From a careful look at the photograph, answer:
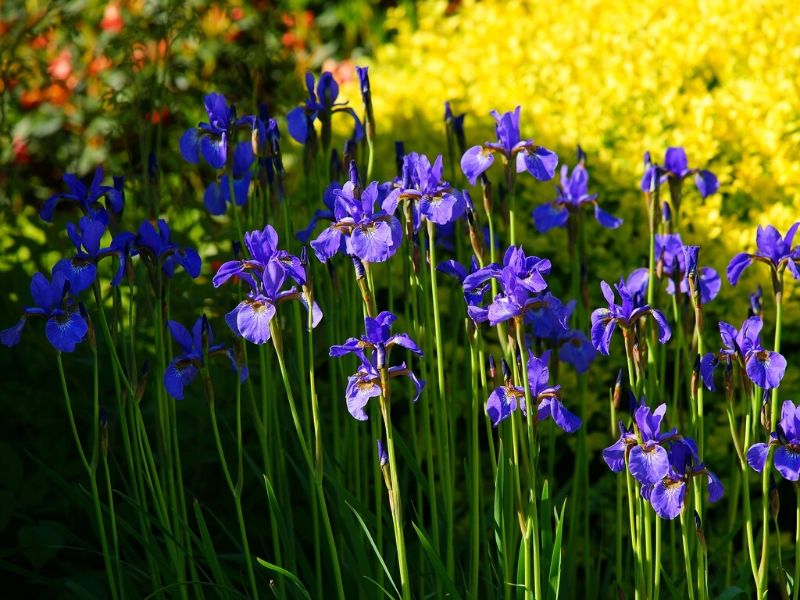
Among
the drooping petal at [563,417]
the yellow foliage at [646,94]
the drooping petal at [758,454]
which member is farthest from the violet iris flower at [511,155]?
the yellow foliage at [646,94]

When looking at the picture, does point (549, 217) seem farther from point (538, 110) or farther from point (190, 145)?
point (538, 110)

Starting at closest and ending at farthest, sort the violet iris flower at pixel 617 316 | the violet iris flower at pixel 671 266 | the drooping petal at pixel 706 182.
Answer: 1. the violet iris flower at pixel 617 316
2. the violet iris flower at pixel 671 266
3. the drooping petal at pixel 706 182

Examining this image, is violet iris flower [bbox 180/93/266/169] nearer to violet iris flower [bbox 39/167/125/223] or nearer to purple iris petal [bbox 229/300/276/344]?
violet iris flower [bbox 39/167/125/223]

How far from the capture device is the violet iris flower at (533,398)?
74.1 inches

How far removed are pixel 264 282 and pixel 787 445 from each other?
987 mm

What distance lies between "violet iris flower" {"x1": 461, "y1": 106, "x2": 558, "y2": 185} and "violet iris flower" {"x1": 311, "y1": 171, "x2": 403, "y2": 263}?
0.27 m

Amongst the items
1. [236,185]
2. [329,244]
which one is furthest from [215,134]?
[329,244]

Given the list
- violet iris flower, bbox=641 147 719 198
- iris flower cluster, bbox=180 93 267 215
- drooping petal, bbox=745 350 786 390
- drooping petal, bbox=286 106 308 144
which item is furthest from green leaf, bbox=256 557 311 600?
violet iris flower, bbox=641 147 719 198

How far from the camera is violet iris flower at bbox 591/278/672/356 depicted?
182cm

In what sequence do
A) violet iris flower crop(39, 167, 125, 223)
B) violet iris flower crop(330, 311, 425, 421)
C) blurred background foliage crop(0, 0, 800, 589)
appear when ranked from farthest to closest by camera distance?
blurred background foliage crop(0, 0, 800, 589) < violet iris flower crop(39, 167, 125, 223) < violet iris flower crop(330, 311, 425, 421)

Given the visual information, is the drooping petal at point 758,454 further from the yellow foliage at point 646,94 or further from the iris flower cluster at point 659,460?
the yellow foliage at point 646,94

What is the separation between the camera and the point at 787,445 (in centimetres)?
180

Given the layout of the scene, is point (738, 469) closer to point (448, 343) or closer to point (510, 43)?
point (448, 343)

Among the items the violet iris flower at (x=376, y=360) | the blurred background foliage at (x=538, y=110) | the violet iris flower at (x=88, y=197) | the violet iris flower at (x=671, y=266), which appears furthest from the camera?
the blurred background foliage at (x=538, y=110)
